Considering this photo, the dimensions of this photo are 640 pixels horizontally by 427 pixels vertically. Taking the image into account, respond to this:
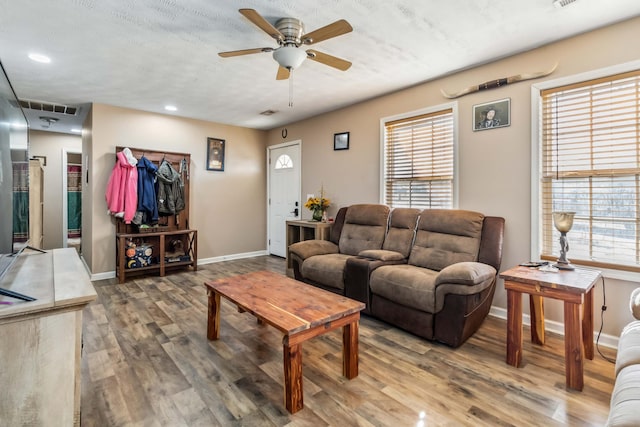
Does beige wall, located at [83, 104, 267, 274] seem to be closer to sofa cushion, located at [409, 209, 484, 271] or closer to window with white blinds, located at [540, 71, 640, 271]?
sofa cushion, located at [409, 209, 484, 271]

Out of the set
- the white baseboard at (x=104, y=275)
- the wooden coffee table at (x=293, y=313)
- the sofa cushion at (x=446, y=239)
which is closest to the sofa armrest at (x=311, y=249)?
the wooden coffee table at (x=293, y=313)

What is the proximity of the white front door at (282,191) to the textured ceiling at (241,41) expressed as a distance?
1666 millimetres

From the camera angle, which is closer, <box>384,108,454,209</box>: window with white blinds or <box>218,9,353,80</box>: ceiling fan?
<box>218,9,353,80</box>: ceiling fan

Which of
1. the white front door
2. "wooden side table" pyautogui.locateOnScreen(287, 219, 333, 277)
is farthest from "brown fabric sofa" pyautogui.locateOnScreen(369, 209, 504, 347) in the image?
the white front door

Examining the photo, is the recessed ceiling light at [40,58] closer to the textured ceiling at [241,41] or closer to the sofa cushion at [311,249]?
the textured ceiling at [241,41]

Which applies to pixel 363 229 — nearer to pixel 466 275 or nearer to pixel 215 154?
pixel 466 275

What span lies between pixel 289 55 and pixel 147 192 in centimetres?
316

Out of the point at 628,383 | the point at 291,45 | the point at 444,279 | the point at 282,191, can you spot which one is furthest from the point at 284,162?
the point at 628,383

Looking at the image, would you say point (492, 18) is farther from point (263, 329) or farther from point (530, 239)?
point (263, 329)

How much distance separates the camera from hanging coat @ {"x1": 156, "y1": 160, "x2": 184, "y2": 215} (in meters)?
4.48

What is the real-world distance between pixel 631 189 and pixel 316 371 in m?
2.62

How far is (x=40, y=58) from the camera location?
2.78 m

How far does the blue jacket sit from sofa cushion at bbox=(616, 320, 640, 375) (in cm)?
483

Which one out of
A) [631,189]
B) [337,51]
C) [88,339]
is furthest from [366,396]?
[337,51]
